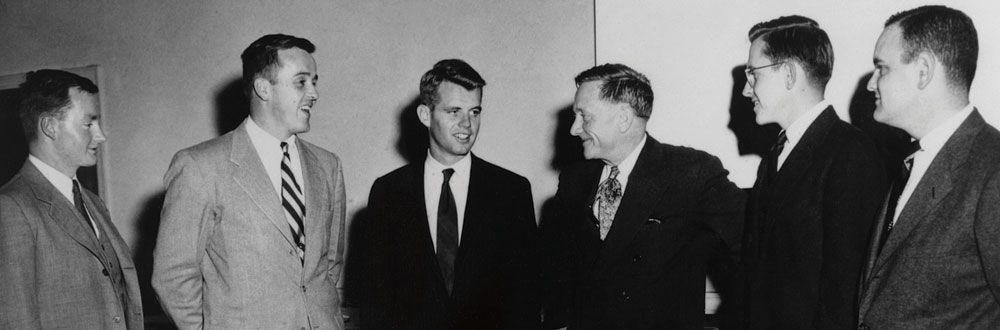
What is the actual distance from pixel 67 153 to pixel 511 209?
5.22 feet

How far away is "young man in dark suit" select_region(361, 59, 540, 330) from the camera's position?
257 cm

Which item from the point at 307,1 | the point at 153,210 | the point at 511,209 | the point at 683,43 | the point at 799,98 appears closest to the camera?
the point at 799,98

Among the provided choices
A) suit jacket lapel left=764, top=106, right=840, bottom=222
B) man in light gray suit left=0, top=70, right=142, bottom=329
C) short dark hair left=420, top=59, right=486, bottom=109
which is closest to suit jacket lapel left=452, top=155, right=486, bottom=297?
short dark hair left=420, top=59, right=486, bottom=109

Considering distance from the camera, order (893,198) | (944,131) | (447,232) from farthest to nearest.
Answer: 1. (447,232)
2. (893,198)
3. (944,131)

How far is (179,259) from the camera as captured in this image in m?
2.19

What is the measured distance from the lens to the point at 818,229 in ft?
6.39

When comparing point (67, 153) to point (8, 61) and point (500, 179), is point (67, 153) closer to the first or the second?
point (500, 179)

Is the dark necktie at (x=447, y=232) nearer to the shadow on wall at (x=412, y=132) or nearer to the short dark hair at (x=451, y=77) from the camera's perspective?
the short dark hair at (x=451, y=77)

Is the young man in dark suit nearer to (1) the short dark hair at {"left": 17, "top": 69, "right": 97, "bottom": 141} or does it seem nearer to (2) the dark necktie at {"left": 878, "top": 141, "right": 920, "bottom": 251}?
(1) the short dark hair at {"left": 17, "top": 69, "right": 97, "bottom": 141}

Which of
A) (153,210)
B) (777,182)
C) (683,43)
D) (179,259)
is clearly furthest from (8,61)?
(777,182)

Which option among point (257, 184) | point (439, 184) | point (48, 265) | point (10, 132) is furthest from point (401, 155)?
point (10, 132)

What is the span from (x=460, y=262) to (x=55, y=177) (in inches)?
55.9

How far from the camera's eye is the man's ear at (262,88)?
2.42 m

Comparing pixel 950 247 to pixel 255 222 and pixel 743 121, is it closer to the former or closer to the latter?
pixel 743 121
